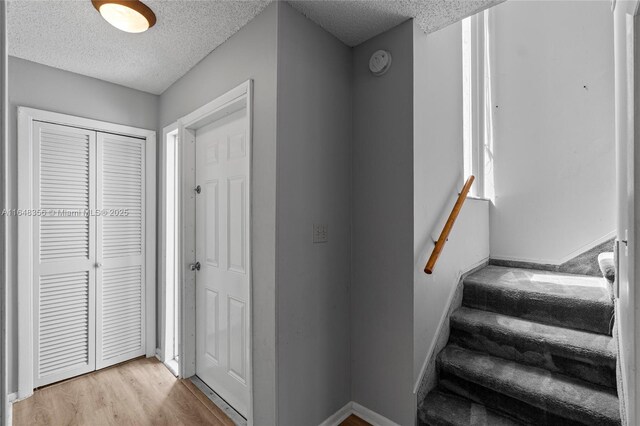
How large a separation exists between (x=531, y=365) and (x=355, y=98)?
2.08 m

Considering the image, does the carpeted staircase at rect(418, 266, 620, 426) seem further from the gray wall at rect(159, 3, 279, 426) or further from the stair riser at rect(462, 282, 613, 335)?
the gray wall at rect(159, 3, 279, 426)

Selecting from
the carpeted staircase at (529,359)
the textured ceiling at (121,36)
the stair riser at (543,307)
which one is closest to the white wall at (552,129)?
the carpeted staircase at (529,359)

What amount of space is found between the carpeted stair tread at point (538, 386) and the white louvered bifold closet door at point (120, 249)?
2.68m

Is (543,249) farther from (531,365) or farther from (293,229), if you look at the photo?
(293,229)

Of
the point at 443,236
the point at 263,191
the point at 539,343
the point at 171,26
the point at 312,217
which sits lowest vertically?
the point at 539,343

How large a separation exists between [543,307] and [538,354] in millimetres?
372

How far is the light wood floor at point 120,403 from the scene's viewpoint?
6.54 feet

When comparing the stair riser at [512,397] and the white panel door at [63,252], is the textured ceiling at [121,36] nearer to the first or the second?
the white panel door at [63,252]

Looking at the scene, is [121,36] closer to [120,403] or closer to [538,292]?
[120,403]

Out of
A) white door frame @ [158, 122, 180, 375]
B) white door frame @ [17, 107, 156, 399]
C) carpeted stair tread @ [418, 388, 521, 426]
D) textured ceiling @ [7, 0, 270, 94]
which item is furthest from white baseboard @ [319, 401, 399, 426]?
textured ceiling @ [7, 0, 270, 94]

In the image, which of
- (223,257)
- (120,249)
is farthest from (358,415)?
(120,249)

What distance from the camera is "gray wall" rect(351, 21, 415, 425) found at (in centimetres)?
181

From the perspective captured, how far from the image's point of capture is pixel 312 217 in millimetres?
1857

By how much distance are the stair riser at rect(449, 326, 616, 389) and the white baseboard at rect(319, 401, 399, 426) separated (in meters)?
0.76
